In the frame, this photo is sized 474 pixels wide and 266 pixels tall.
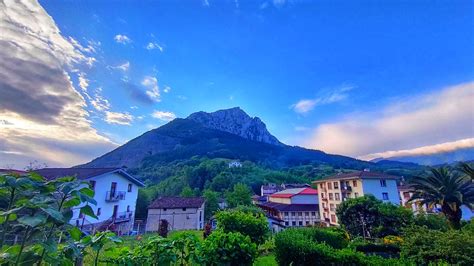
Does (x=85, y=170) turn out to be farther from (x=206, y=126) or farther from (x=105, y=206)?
(x=206, y=126)

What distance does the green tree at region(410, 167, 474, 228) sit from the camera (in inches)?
827

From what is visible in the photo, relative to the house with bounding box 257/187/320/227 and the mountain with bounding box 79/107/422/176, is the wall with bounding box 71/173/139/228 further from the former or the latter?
the mountain with bounding box 79/107/422/176

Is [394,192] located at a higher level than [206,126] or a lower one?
lower

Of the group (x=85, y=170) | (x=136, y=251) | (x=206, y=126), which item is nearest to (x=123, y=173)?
(x=85, y=170)

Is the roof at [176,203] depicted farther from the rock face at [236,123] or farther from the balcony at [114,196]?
the rock face at [236,123]

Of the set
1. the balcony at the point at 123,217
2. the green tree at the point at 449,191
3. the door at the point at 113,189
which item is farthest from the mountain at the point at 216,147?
the green tree at the point at 449,191

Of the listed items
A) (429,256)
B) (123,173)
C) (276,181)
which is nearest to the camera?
(429,256)

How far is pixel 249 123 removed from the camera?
181 m

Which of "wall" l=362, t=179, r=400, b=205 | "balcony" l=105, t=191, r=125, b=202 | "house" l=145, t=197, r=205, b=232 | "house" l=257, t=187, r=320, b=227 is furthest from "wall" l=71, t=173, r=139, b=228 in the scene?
"wall" l=362, t=179, r=400, b=205

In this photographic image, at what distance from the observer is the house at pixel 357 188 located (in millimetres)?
38562

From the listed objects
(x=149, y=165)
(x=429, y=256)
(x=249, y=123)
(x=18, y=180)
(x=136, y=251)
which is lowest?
(x=429, y=256)

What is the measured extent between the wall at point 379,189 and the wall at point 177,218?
28.1 meters

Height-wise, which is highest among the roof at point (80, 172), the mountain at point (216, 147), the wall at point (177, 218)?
the mountain at point (216, 147)

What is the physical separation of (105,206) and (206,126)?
148756 mm
